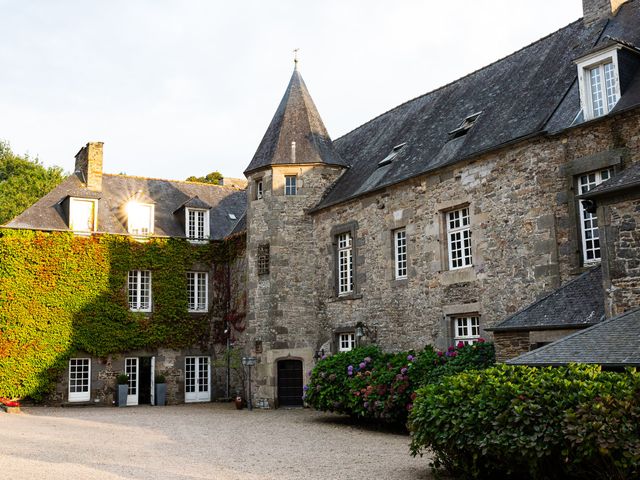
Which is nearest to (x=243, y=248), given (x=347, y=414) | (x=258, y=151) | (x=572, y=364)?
(x=258, y=151)

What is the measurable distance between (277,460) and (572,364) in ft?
15.2

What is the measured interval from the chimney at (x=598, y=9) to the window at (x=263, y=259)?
33.7 ft

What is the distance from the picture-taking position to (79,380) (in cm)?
2120

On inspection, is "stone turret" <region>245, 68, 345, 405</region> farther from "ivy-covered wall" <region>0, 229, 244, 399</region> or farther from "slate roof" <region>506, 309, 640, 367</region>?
"slate roof" <region>506, 309, 640, 367</region>

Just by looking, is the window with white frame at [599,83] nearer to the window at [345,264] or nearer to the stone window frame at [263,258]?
the window at [345,264]

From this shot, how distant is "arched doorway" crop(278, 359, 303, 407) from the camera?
19.1 m

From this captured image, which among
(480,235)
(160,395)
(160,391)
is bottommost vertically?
(160,395)

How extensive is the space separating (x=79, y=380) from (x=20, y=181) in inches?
675

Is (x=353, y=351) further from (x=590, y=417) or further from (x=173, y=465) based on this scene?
(x=590, y=417)

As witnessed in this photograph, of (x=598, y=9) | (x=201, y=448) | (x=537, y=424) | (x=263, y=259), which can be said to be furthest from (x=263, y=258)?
(x=537, y=424)

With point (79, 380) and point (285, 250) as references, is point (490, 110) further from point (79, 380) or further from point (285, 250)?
point (79, 380)

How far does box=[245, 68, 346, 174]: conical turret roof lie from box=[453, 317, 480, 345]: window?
23.5ft

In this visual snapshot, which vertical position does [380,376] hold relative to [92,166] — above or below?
below

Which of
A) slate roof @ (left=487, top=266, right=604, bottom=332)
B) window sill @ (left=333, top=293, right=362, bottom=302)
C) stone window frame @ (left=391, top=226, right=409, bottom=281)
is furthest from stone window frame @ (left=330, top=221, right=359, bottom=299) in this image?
slate roof @ (left=487, top=266, right=604, bottom=332)
